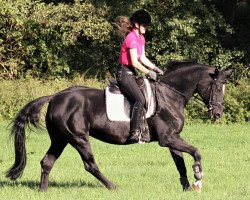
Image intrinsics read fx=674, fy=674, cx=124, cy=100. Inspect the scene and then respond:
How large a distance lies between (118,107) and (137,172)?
9.16 feet

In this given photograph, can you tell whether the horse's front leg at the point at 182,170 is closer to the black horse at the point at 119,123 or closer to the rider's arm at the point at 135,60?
the black horse at the point at 119,123

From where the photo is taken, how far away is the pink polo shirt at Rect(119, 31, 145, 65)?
34.7 ft

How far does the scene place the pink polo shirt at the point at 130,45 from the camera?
417 inches

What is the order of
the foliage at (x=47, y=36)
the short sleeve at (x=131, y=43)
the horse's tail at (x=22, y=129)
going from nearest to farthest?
1. the short sleeve at (x=131, y=43)
2. the horse's tail at (x=22, y=129)
3. the foliage at (x=47, y=36)

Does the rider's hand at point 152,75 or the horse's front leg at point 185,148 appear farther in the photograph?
Result: the rider's hand at point 152,75

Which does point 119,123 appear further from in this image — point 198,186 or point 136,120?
point 198,186

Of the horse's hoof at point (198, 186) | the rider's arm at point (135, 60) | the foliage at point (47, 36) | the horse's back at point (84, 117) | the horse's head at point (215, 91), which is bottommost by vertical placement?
the foliage at point (47, 36)

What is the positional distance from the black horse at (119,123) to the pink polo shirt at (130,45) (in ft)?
2.03

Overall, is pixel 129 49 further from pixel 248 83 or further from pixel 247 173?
pixel 248 83

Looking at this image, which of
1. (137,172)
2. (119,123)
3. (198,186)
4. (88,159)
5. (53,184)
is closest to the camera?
(198,186)

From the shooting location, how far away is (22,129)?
11273mm

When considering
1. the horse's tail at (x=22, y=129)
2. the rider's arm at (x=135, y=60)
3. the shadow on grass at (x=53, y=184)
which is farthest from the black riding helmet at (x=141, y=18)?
the shadow on grass at (x=53, y=184)

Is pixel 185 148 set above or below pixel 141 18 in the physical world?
below

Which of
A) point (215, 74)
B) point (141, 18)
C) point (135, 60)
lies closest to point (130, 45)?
point (135, 60)
